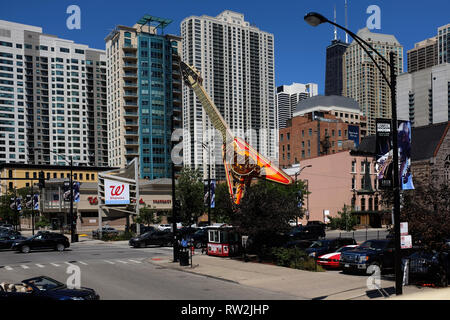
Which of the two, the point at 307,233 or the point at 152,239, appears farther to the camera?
the point at 307,233

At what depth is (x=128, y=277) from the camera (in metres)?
20.6

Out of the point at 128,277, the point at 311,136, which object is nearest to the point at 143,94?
the point at 311,136

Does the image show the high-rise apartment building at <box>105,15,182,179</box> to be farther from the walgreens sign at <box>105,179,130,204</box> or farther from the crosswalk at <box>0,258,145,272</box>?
the crosswalk at <box>0,258,145,272</box>

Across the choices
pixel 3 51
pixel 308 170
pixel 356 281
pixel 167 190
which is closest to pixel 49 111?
pixel 3 51

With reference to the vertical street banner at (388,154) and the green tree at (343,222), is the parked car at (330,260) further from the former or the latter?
the green tree at (343,222)

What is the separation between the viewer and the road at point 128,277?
16.2m

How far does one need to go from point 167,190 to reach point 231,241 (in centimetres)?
4511

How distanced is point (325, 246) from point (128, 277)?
36.5 feet

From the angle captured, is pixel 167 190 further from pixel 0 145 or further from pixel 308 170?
pixel 0 145

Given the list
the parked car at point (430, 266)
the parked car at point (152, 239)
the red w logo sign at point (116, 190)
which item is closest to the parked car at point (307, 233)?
the parked car at point (152, 239)

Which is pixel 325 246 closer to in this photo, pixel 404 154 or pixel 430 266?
pixel 404 154

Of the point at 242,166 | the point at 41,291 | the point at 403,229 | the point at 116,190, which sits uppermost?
the point at 242,166

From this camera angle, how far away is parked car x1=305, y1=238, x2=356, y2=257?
24.5 m

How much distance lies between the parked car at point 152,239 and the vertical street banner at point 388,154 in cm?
2363
